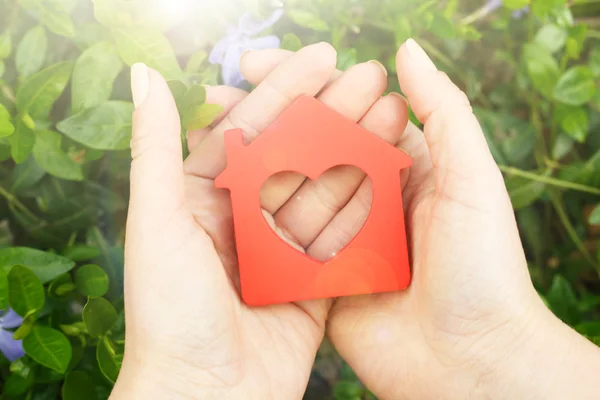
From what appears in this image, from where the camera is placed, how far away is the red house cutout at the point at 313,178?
1161 mm

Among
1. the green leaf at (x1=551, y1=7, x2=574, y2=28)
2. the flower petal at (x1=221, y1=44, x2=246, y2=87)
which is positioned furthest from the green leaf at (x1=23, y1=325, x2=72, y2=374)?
the green leaf at (x1=551, y1=7, x2=574, y2=28)

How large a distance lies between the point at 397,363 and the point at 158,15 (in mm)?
782

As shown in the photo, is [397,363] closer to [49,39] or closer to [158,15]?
[158,15]

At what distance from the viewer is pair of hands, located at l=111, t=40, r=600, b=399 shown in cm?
101

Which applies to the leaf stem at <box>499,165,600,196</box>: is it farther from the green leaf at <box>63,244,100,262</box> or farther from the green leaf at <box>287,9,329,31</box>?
the green leaf at <box>63,244,100,262</box>

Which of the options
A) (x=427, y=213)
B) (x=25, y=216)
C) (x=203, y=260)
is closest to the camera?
(x=203, y=260)

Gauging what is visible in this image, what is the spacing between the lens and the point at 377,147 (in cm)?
119

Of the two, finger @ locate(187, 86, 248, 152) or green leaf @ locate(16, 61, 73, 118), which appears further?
finger @ locate(187, 86, 248, 152)

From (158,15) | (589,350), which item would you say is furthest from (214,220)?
(589,350)

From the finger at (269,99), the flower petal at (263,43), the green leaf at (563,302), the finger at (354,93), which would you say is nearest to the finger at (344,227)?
the finger at (354,93)

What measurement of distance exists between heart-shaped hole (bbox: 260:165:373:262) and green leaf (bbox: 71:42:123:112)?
0.38 metres

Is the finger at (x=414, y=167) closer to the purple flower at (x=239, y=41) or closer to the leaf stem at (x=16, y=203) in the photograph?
the purple flower at (x=239, y=41)

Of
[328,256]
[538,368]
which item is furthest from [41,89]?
[538,368]

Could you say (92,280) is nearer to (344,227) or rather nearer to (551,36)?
(344,227)
